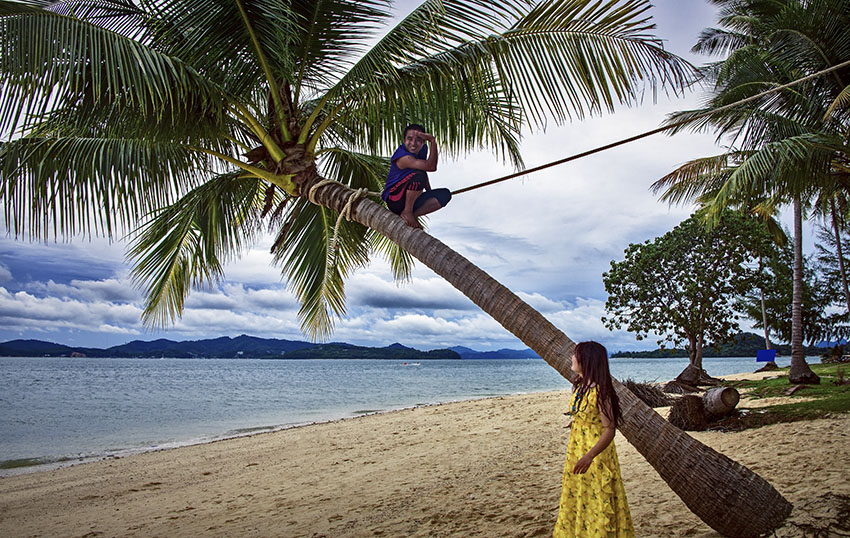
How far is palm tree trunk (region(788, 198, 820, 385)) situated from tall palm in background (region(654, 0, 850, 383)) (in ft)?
0.08

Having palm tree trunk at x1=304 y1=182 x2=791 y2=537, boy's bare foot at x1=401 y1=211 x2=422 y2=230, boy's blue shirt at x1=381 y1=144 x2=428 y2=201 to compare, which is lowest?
palm tree trunk at x1=304 y1=182 x2=791 y2=537

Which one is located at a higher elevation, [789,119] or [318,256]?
[789,119]

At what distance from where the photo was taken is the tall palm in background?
8.00 m

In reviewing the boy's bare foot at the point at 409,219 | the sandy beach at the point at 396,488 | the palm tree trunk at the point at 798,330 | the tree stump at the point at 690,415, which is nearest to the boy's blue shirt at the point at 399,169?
the boy's bare foot at the point at 409,219

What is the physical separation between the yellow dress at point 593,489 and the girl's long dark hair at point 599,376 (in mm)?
54

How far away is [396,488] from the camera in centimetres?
555

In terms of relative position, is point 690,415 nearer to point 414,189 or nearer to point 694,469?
point 694,469

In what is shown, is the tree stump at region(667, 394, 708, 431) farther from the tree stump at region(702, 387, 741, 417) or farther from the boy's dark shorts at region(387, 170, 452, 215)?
the boy's dark shorts at region(387, 170, 452, 215)

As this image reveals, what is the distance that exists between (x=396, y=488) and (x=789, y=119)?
1032cm

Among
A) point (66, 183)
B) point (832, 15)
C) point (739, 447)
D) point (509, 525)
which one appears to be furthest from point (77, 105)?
point (832, 15)

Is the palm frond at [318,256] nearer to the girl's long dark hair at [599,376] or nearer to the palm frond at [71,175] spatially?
the palm frond at [71,175]

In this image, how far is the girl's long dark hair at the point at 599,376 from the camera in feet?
8.90

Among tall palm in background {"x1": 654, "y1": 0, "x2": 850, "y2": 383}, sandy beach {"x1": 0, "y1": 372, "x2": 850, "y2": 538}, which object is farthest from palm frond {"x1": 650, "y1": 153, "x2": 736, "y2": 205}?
sandy beach {"x1": 0, "y1": 372, "x2": 850, "y2": 538}

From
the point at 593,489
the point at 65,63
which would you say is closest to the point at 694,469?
the point at 593,489
